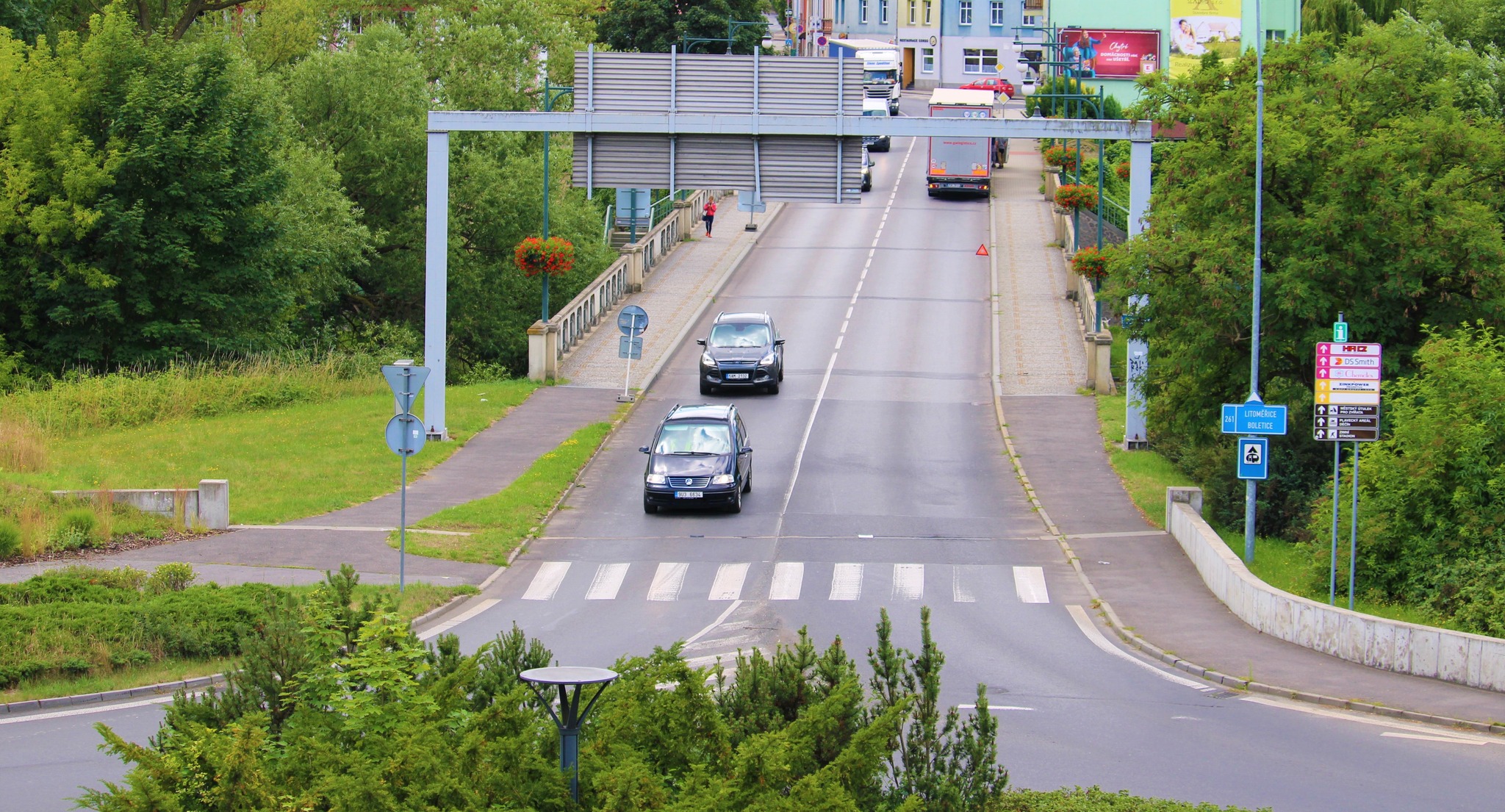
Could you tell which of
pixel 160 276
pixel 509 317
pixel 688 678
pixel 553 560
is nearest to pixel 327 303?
pixel 509 317

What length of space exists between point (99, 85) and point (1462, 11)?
1745 inches

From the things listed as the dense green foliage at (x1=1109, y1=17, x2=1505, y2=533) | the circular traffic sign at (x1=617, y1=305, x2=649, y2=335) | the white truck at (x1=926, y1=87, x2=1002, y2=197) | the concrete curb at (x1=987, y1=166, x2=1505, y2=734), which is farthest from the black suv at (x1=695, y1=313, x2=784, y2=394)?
the white truck at (x1=926, y1=87, x2=1002, y2=197)

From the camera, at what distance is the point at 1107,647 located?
60.5 feet

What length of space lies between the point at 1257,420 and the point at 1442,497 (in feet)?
11.0

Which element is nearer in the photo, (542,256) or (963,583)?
(963,583)

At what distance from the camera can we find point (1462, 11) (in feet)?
173

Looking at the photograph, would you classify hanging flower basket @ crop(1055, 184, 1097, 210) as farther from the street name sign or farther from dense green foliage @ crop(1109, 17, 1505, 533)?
the street name sign

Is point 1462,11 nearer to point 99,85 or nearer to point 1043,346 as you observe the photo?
point 1043,346

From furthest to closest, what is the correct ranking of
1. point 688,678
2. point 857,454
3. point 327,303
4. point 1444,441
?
point 327,303 < point 857,454 < point 1444,441 < point 688,678

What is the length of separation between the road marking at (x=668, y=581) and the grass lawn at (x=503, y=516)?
2468 mm

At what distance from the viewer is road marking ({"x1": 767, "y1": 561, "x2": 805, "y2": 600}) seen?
67.2 feet

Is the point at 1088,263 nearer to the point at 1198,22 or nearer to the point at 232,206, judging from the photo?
the point at 232,206

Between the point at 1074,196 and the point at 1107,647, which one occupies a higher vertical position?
the point at 1074,196

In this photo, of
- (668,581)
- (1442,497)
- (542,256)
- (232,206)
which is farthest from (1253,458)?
(232,206)
